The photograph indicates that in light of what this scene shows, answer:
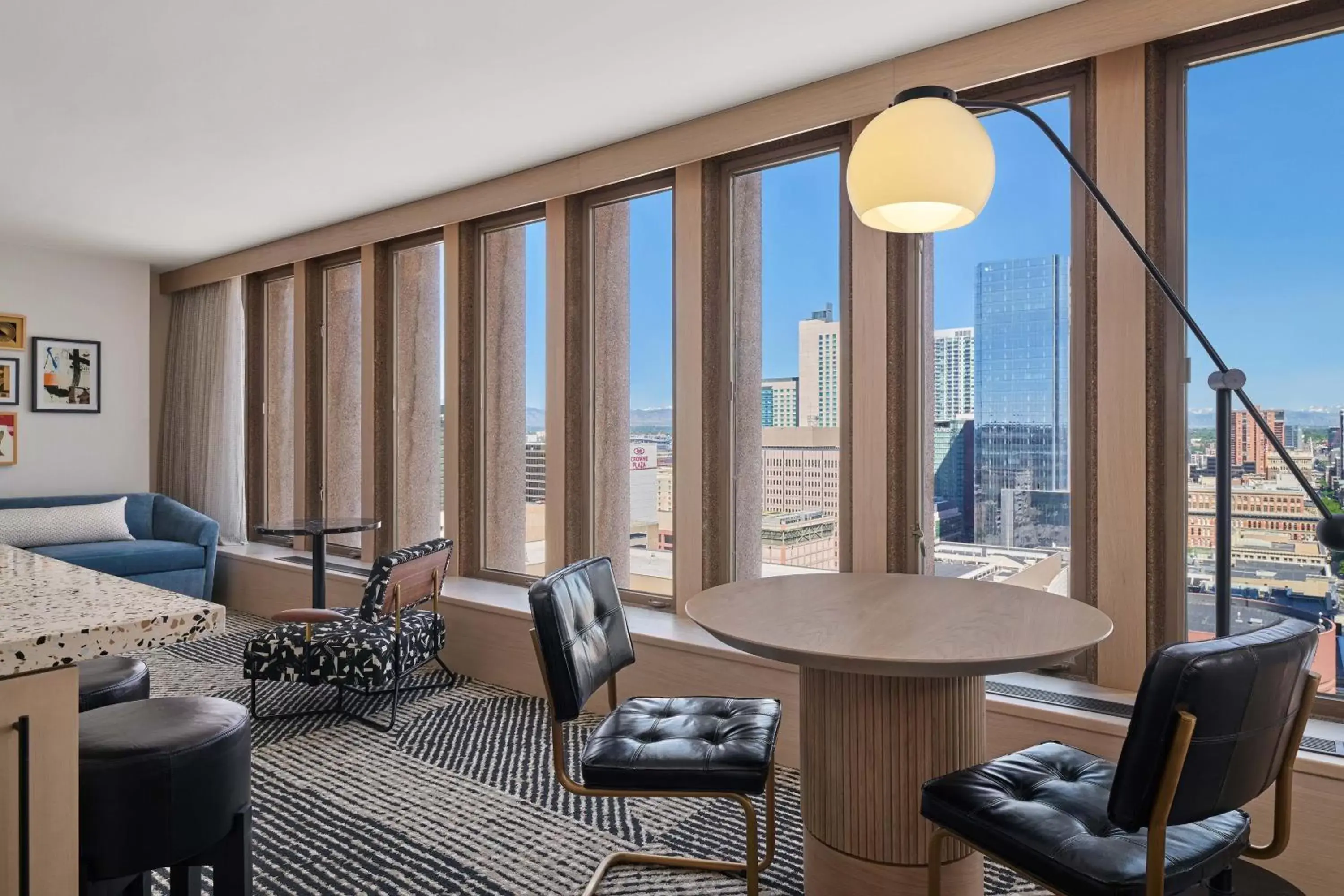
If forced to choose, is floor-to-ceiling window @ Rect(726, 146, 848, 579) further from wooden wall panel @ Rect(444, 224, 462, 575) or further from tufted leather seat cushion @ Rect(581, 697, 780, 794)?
wooden wall panel @ Rect(444, 224, 462, 575)

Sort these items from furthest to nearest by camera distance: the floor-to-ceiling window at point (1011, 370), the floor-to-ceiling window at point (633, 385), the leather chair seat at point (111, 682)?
the floor-to-ceiling window at point (633, 385)
the floor-to-ceiling window at point (1011, 370)
the leather chair seat at point (111, 682)

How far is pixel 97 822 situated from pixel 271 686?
308 cm

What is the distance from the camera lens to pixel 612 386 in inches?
167

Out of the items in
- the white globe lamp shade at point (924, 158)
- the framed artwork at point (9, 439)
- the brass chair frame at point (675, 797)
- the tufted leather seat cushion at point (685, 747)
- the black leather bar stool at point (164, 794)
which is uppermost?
the white globe lamp shade at point (924, 158)

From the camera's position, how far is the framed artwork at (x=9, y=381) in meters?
5.88

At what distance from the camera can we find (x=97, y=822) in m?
1.33

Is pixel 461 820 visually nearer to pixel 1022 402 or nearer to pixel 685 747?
pixel 685 747

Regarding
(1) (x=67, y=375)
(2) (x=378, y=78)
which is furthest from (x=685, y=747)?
(1) (x=67, y=375)

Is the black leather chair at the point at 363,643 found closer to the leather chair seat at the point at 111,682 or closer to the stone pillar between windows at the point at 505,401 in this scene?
the stone pillar between windows at the point at 505,401

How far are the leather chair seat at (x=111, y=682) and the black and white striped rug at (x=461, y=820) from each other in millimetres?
767

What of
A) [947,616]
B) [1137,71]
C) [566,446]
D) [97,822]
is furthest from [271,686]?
[1137,71]

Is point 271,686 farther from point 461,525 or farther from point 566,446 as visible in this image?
point 566,446

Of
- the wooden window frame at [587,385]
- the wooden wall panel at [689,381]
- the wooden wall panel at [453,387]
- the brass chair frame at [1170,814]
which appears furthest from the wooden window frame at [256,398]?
the brass chair frame at [1170,814]

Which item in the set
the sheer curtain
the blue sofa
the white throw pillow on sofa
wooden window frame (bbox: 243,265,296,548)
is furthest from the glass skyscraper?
the white throw pillow on sofa
